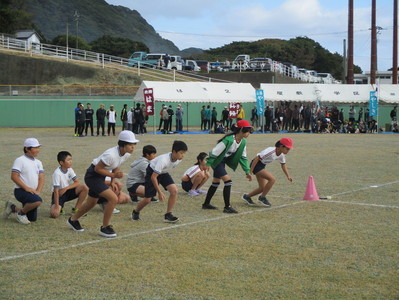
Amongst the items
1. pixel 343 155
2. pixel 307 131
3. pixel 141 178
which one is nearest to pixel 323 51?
pixel 307 131

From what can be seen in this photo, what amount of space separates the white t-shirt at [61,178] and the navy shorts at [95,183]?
1.48 metres

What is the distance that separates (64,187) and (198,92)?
84.6 feet

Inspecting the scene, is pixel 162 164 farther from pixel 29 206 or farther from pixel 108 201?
pixel 29 206

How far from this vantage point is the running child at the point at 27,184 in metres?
8.38

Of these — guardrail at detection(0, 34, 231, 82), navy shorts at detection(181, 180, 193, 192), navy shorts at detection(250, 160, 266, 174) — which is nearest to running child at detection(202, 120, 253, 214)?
navy shorts at detection(250, 160, 266, 174)

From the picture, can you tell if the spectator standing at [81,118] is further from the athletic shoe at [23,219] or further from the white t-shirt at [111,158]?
the white t-shirt at [111,158]

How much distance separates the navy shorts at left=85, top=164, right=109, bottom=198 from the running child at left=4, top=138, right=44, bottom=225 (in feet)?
3.89

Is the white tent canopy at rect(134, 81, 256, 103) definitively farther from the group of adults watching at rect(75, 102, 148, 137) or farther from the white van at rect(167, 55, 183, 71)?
the white van at rect(167, 55, 183, 71)

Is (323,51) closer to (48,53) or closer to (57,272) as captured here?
(48,53)

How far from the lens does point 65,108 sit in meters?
42.3

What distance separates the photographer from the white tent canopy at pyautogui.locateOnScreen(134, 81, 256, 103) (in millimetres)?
33031

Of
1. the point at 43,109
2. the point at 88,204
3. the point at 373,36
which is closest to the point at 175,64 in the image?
the point at 43,109

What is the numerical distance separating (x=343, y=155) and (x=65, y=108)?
91.3ft

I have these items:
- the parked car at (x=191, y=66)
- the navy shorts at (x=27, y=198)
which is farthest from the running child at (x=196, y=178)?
the parked car at (x=191, y=66)
